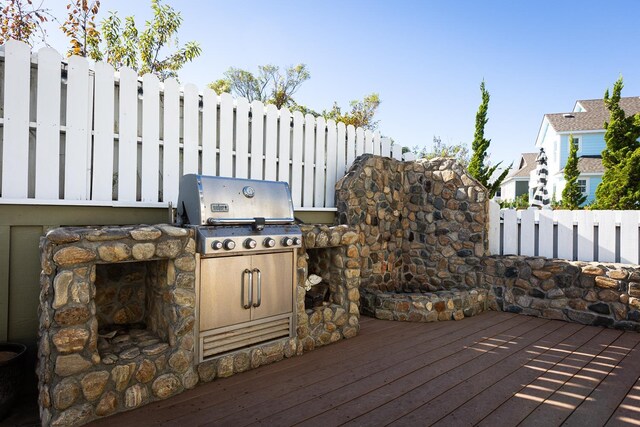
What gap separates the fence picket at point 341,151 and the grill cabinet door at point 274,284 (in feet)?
6.91

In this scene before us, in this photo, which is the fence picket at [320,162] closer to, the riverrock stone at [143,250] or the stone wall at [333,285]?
the stone wall at [333,285]

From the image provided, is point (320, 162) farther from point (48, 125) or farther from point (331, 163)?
point (48, 125)

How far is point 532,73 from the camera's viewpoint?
40.7 ft

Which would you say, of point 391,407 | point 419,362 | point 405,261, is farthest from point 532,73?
point 391,407

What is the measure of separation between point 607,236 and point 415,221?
2.36 metres

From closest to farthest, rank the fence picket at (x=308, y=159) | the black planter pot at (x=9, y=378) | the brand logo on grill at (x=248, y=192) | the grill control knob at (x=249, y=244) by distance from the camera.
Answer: the black planter pot at (x=9, y=378), the grill control knob at (x=249, y=244), the brand logo on grill at (x=248, y=192), the fence picket at (x=308, y=159)

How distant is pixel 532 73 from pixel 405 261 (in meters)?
10.7

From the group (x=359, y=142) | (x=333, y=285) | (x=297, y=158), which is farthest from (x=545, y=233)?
(x=297, y=158)

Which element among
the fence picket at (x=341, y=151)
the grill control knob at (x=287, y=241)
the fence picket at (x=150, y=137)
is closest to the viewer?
the grill control knob at (x=287, y=241)

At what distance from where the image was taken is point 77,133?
2965 mm

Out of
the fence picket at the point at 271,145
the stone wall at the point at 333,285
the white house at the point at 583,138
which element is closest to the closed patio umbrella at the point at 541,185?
the stone wall at the point at 333,285

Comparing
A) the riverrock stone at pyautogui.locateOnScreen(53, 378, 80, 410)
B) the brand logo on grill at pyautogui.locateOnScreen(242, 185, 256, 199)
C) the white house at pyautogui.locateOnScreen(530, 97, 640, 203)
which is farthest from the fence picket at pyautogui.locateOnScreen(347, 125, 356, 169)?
the white house at pyautogui.locateOnScreen(530, 97, 640, 203)

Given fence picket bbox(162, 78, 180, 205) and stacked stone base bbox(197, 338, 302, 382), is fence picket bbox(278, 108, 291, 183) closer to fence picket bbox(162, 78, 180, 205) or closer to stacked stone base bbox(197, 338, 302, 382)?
fence picket bbox(162, 78, 180, 205)

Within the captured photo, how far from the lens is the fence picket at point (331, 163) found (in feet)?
16.2
